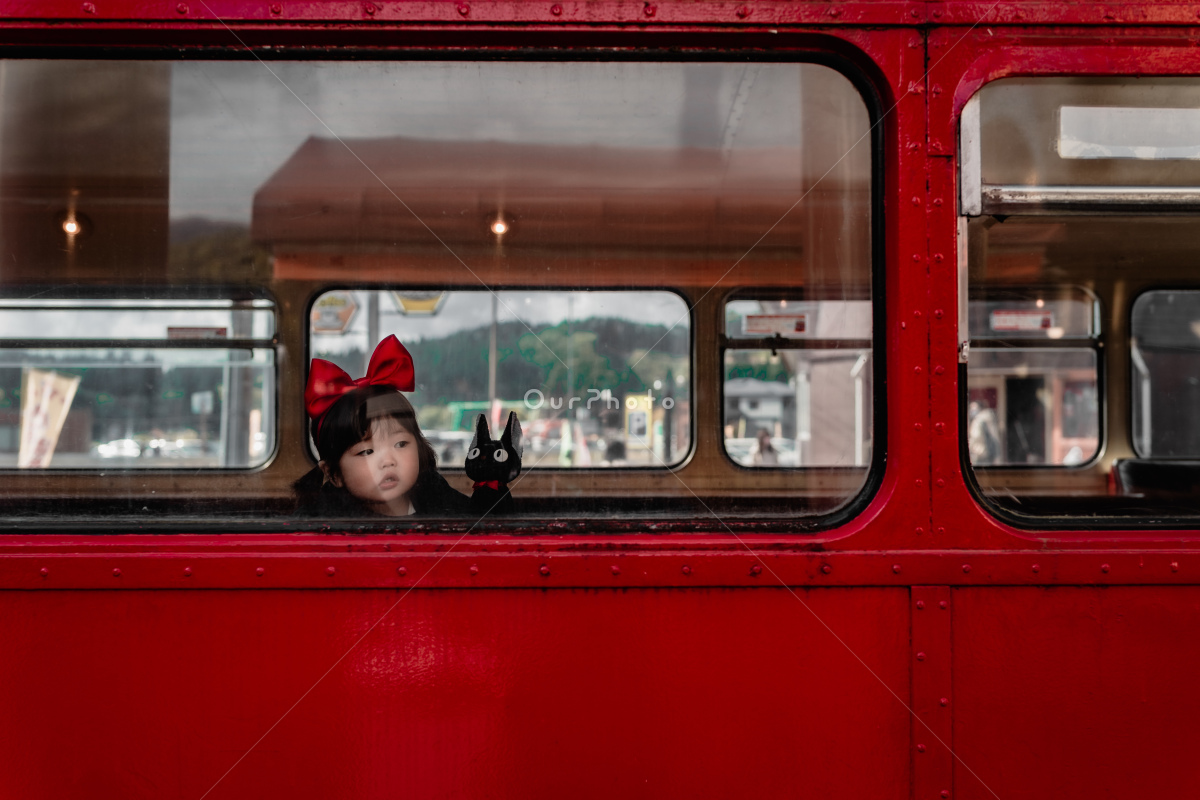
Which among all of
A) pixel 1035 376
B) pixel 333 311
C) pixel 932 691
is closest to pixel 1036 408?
pixel 1035 376

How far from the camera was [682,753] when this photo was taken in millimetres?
1601

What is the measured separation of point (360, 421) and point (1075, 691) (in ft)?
5.42

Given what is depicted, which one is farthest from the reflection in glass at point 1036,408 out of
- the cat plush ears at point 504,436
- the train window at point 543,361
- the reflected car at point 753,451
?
the cat plush ears at point 504,436

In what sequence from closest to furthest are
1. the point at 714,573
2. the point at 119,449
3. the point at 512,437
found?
the point at 714,573, the point at 512,437, the point at 119,449

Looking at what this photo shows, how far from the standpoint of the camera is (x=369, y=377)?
1939 mm

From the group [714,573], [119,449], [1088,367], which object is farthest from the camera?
[1088,367]

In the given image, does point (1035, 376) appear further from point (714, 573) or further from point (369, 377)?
point (369, 377)

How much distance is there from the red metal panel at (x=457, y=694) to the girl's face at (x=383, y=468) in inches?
11.1

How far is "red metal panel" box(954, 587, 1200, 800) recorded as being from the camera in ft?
5.20

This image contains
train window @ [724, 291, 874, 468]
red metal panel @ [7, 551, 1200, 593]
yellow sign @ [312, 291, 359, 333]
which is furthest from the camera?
yellow sign @ [312, 291, 359, 333]

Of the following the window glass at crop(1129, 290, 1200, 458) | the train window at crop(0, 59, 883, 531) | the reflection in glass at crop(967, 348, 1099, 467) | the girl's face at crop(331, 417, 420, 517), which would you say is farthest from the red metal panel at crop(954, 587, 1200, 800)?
the window glass at crop(1129, 290, 1200, 458)

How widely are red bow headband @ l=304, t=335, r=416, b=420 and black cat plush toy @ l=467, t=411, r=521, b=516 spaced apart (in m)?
0.22

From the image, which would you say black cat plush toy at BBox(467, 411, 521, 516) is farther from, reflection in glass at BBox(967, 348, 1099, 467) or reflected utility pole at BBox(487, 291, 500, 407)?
reflection in glass at BBox(967, 348, 1099, 467)

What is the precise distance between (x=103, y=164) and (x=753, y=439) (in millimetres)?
2552
